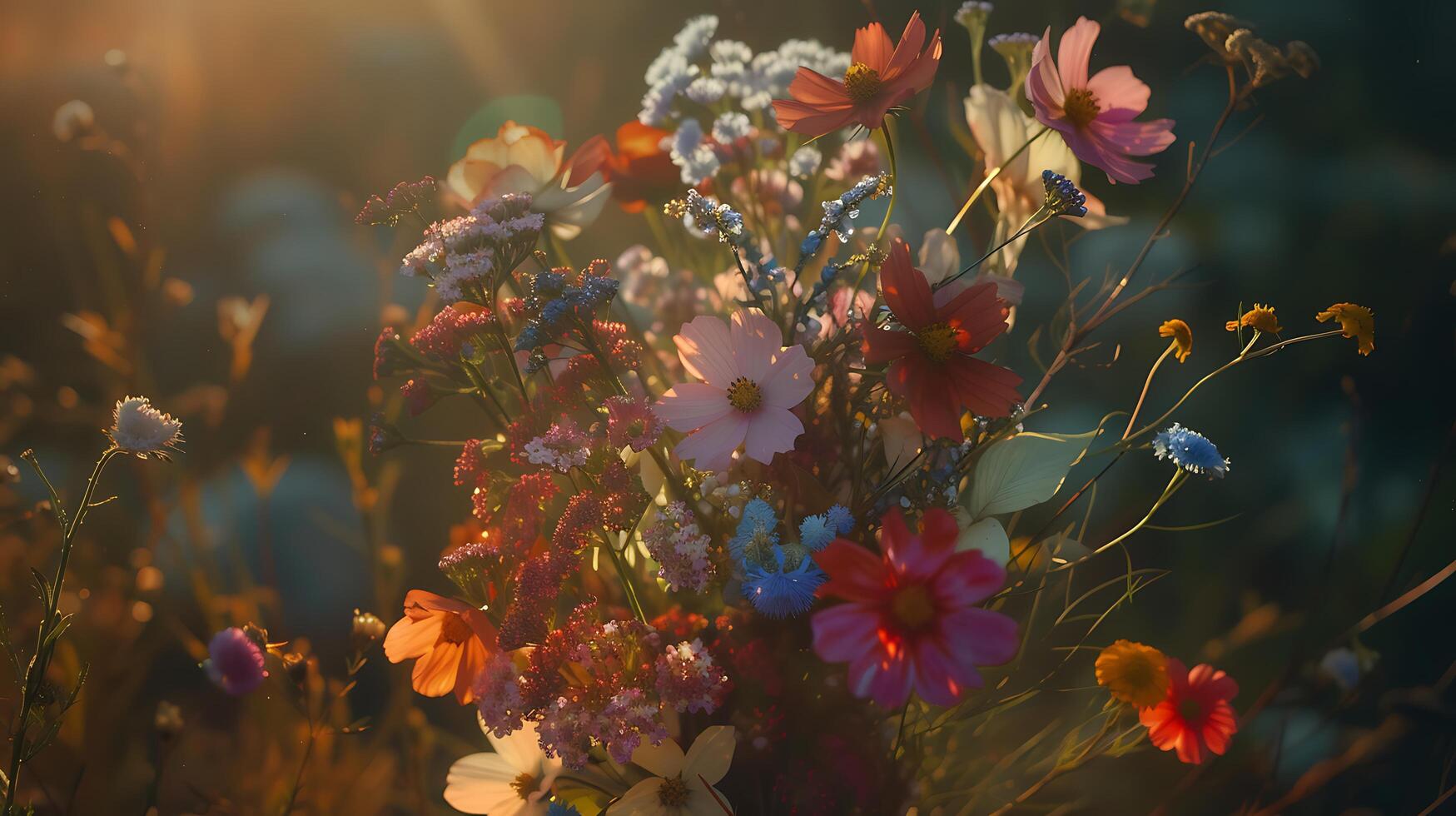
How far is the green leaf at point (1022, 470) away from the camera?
0.49m

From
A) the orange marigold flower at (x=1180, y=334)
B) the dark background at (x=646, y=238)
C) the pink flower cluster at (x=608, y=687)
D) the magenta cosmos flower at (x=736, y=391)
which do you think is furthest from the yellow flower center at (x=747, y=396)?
the dark background at (x=646, y=238)

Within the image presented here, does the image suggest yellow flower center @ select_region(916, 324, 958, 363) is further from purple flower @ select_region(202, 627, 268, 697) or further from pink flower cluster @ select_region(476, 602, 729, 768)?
purple flower @ select_region(202, 627, 268, 697)

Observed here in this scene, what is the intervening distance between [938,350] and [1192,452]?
138mm

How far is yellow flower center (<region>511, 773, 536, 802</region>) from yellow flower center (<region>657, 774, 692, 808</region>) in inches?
4.0

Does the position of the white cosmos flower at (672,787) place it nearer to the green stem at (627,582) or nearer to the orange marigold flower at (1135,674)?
the green stem at (627,582)

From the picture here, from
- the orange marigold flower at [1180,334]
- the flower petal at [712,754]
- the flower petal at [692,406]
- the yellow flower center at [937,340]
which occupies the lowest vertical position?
the flower petal at [712,754]

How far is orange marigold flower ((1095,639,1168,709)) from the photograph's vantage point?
49 centimetres

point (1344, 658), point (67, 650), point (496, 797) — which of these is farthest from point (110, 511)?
point (1344, 658)

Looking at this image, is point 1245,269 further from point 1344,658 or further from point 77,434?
point 77,434

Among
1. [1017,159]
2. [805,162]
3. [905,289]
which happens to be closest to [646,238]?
[805,162]

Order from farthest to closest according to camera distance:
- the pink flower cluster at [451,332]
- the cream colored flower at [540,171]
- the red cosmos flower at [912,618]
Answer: the cream colored flower at [540,171]
the pink flower cluster at [451,332]
the red cosmos flower at [912,618]

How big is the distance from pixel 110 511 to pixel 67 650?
0.72 ft

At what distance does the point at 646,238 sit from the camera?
96cm

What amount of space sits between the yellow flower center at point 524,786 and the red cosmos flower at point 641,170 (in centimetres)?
36
